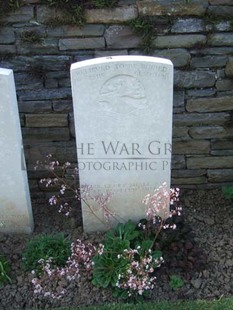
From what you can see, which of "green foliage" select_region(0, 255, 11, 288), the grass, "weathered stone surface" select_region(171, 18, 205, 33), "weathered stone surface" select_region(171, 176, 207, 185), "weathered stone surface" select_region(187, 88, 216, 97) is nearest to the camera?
the grass

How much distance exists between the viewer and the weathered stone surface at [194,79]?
3.39 metres

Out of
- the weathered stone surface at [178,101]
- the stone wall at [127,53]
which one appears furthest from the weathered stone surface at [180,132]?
the weathered stone surface at [178,101]

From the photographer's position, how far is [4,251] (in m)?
3.35

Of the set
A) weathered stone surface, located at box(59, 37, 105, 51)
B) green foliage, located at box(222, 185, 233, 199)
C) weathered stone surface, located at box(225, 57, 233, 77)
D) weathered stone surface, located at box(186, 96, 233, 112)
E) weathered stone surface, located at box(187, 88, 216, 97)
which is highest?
weathered stone surface, located at box(59, 37, 105, 51)

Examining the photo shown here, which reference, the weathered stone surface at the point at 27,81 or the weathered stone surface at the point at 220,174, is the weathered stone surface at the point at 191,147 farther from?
the weathered stone surface at the point at 27,81

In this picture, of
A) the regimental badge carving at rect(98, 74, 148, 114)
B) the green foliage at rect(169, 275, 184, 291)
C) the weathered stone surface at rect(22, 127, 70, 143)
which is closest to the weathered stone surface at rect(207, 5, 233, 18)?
the regimental badge carving at rect(98, 74, 148, 114)

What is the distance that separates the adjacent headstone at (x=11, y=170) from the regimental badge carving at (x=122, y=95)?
516 mm

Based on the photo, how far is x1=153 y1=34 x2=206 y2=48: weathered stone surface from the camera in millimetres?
3279

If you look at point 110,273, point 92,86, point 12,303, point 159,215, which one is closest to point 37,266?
point 12,303

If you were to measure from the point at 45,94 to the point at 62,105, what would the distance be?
132 millimetres

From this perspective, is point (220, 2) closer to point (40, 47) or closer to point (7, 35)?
point (40, 47)

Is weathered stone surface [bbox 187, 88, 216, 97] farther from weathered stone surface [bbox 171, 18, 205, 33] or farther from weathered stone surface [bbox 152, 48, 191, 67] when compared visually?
weathered stone surface [bbox 171, 18, 205, 33]

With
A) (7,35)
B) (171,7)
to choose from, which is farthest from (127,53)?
(7,35)

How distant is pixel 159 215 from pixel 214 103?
2.72 ft
